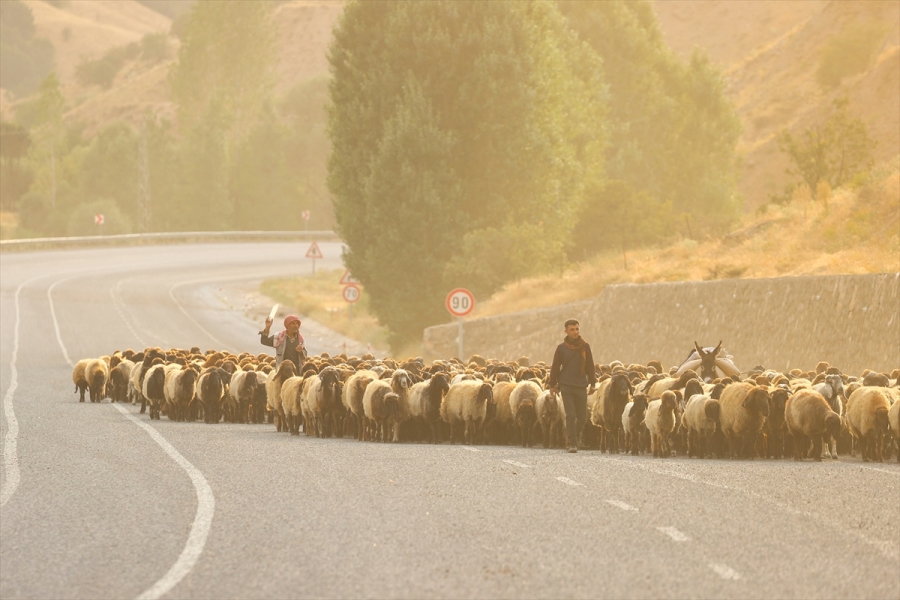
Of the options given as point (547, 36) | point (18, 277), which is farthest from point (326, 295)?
point (547, 36)

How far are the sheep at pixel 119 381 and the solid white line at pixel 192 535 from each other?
11.9 m

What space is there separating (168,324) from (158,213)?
53265mm

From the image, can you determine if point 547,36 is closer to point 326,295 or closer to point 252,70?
point 326,295

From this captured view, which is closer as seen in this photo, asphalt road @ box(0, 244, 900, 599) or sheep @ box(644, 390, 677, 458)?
asphalt road @ box(0, 244, 900, 599)

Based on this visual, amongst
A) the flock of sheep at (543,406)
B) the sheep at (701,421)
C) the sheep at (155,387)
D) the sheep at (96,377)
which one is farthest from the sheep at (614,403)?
the sheep at (96,377)

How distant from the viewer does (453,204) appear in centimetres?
4931

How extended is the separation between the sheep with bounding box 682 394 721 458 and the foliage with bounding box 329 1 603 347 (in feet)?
96.3

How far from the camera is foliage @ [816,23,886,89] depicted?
88438 millimetres

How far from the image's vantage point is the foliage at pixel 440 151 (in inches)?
1933

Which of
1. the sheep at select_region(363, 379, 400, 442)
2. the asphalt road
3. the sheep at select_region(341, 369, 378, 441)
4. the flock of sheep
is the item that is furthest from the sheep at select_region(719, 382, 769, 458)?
the sheep at select_region(341, 369, 378, 441)

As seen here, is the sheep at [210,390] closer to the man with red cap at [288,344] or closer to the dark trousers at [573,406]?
the man with red cap at [288,344]

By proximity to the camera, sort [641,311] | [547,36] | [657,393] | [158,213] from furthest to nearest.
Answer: [158,213] < [547,36] < [641,311] < [657,393]

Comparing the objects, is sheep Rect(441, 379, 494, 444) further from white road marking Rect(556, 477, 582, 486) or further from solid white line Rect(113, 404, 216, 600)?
white road marking Rect(556, 477, 582, 486)

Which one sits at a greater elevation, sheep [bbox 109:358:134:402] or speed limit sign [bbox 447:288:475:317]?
speed limit sign [bbox 447:288:475:317]
